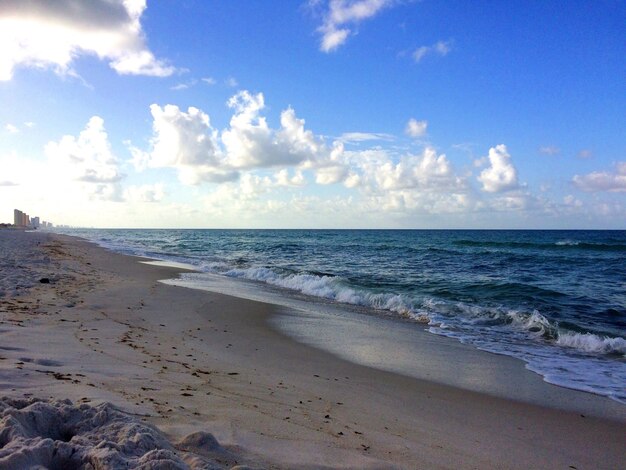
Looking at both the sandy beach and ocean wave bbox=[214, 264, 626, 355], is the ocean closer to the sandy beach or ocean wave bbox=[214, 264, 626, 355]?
ocean wave bbox=[214, 264, 626, 355]

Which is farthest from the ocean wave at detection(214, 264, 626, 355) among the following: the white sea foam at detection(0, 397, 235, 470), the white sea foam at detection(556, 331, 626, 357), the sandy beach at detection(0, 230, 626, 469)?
the white sea foam at detection(0, 397, 235, 470)

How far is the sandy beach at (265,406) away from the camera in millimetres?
3279

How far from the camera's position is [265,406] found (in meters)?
4.53

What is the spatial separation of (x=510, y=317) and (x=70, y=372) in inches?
420

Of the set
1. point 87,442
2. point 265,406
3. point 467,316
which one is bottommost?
point 467,316

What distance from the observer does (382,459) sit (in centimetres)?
359

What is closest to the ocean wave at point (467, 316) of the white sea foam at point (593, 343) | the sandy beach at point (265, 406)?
the white sea foam at point (593, 343)

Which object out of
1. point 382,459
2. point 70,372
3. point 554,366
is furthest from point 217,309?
point 382,459

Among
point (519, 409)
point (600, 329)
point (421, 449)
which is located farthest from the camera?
point (600, 329)

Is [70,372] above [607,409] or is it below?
above

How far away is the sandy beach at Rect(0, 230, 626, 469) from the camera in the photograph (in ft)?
10.8

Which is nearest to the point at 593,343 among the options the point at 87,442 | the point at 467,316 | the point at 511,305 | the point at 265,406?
the point at 467,316

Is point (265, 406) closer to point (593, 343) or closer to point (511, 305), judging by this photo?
point (593, 343)

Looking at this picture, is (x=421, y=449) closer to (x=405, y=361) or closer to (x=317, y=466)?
(x=317, y=466)
